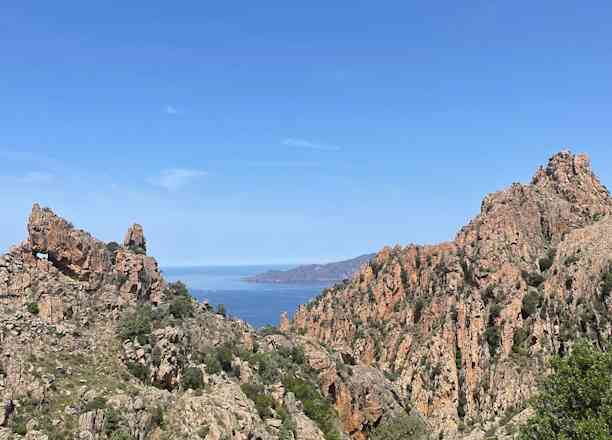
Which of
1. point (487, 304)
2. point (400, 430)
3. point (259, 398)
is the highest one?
point (487, 304)

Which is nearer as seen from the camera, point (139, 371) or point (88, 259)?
point (139, 371)

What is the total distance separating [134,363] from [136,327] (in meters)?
3.92

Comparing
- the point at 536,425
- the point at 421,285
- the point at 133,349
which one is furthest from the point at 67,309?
the point at 421,285

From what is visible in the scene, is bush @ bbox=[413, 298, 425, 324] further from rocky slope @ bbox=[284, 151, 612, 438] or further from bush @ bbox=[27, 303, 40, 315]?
bush @ bbox=[27, 303, 40, 315]

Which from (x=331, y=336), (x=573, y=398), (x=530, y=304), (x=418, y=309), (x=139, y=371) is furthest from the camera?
(x=331, y=336)

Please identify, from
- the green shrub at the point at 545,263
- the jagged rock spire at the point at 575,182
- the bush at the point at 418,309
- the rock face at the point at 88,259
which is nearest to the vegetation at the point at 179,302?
A: the rock face at the point at 88,259

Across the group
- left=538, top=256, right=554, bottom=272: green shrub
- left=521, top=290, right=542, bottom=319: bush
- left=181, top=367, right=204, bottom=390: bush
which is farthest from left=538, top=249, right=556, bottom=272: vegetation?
left=181, top=367, right=204, bottom=390: bush

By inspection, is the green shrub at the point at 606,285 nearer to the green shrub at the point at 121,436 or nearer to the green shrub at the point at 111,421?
the green shrub at the point at 121,436

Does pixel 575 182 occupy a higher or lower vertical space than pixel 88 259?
higher

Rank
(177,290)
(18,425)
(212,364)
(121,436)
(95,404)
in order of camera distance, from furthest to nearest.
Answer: (177,290) < (212,364) < (95,404) < (121,436) < (18,425)

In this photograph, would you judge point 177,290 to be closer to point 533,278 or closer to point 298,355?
point 298,355

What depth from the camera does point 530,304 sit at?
254 feet

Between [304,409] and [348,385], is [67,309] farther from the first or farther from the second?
[348,385]

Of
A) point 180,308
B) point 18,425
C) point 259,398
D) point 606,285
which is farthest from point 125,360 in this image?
point 606,285
